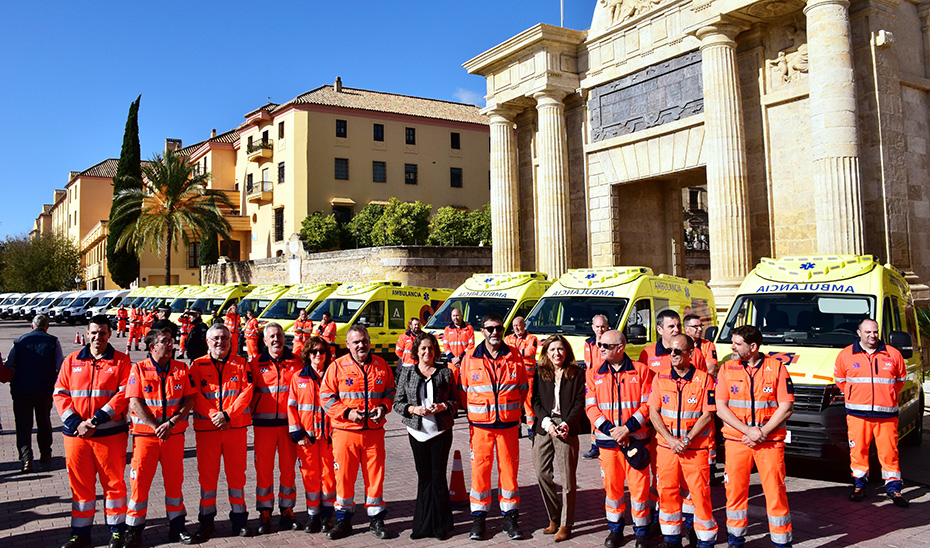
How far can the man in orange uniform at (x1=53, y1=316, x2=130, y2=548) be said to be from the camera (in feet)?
19.2

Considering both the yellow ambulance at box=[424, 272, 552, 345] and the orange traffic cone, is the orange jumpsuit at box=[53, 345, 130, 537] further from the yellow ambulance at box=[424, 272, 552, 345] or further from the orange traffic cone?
the yellow ambulance at box=[424, 272, 552, 345]

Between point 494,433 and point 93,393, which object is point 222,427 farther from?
point 494,433

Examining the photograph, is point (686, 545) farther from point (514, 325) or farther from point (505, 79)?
point (505, 79)

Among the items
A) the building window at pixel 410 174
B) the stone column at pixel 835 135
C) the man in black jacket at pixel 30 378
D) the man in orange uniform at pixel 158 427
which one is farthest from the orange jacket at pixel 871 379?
the building window at pixel 410 174

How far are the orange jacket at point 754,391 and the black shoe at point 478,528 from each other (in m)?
2.12

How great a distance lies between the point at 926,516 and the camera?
6.66 meters

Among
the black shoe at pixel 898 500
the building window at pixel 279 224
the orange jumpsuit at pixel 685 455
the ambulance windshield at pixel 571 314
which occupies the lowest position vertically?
the black shoe at pixel 898 500

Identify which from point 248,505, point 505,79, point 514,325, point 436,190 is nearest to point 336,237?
point 436,190

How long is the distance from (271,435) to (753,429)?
401 cm

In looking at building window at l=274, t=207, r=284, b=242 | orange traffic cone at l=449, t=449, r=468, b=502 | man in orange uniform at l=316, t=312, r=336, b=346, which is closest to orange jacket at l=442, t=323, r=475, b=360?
man in orange uniform at l=316, t=312, r=336, b=346

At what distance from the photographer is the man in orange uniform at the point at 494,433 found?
6.11 meters

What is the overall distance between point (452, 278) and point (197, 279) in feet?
107

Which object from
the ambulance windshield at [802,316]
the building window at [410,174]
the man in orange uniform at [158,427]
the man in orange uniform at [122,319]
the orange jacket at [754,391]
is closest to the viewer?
the orange jacket at [754,391]

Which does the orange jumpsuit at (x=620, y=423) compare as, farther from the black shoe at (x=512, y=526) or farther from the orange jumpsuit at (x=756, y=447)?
the black shoe at (x=512, y=526)
